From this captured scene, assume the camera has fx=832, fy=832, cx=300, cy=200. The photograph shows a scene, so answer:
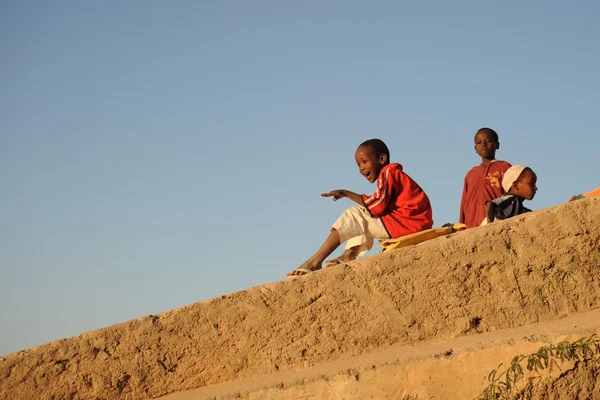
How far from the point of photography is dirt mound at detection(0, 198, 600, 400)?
15.6ft

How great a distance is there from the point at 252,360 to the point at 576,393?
1.83 meters

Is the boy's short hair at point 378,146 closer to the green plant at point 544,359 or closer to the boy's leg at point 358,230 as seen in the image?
the boy's leg at point 358,230

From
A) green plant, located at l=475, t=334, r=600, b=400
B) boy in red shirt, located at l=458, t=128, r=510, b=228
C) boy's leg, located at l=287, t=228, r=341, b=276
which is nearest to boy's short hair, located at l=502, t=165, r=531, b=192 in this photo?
boy in red shirt, located at l=458, t=128, r=510, b=228

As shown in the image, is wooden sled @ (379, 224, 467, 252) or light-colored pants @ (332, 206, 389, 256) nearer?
wooden sled @ (379, 224, 467, 252)

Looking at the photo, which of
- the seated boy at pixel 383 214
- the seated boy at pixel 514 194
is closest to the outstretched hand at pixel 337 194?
the seated boy at pixel 383 214

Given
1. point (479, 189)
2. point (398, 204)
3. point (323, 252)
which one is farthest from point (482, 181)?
point (323, 252)

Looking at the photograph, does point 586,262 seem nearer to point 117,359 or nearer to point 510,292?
point 510,292

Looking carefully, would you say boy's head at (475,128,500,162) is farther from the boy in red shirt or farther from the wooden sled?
the wooden sled

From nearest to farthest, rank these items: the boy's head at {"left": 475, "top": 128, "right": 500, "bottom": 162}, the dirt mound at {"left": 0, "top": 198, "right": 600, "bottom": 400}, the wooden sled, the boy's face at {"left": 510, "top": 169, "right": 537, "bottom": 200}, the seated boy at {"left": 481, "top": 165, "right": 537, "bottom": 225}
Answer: the dirt mound at {"left": 0, "top": 198, "right": 600, "bottom": 400}
the wooden sled
the seated boy at {"left": 481, "top": 165, "right": 537, "bottom": 225}
the boy's face at {"left": 510, "top": 169, "right": 537, "bottom": 200}
the boy's head at {"left": 475, "top": 128, "right": 500, "bottom": 162}

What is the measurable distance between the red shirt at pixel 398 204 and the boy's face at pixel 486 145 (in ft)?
5.06

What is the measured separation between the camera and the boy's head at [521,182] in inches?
270

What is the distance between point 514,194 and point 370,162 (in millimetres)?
1245

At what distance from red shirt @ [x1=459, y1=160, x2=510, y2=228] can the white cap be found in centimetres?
47

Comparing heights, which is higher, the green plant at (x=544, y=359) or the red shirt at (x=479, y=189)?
the red shirt at (x=479, y=189)
